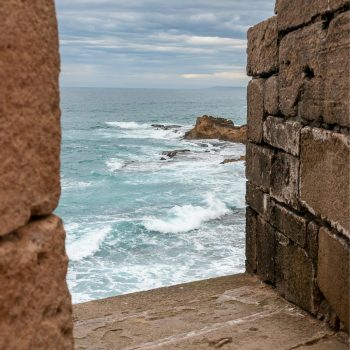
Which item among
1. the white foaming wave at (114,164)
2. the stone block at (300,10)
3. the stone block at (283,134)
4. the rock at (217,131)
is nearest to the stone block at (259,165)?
the stone block at (283,134)

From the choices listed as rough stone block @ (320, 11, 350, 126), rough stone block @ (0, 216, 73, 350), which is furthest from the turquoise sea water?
rough stone block @ (0, 216, 73, 350)

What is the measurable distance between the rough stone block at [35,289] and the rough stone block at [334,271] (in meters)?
1.82

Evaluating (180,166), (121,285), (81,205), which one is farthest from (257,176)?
(180,166)

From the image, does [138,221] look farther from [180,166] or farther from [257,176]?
[257,176]

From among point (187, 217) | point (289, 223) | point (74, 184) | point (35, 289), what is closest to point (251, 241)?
point (289, 223)

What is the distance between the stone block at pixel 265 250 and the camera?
4.08 m

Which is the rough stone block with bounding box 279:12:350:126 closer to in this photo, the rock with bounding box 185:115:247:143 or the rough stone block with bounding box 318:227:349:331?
the rough stone block with bounding box 318:227:349:331

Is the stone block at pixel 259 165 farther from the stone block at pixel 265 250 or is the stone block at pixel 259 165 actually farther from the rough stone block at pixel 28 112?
the rough stone block at pixel 28 112

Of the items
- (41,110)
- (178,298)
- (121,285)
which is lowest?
(121,285)

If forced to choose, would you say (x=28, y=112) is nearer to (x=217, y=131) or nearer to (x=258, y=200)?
(x=258, y=200)

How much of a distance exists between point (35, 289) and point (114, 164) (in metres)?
30.7

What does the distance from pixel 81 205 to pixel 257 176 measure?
17.3 meters

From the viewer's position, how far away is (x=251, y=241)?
4512 millimetres

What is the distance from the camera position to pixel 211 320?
3.54 m
